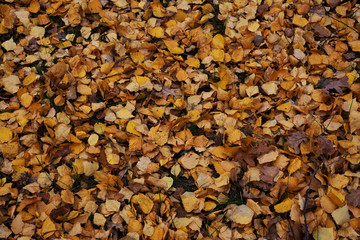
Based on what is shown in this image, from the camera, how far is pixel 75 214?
6.20 ft

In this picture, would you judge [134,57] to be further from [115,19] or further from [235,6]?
[235,6]

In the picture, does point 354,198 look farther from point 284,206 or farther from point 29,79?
point 29,79

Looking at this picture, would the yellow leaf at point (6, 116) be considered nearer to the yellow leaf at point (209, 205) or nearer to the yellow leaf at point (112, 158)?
the yellow leaf at point (112, 158)

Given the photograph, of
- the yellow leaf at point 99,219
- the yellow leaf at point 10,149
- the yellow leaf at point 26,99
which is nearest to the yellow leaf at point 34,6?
the yellow leaf at point 26,99

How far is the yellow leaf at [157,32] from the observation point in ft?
8.82

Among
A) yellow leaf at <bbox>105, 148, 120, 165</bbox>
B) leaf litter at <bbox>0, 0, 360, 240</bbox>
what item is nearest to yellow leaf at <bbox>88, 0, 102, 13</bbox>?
leaf litter at <bbox>0, 0, 360, 240</bbox>

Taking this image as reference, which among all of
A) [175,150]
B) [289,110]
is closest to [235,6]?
[289,110]

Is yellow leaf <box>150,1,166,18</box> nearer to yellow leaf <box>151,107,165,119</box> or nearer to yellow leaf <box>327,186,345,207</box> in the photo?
yellow leaf <box>151,107,165,119</box>

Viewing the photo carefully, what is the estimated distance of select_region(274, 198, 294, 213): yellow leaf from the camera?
183 centimetres

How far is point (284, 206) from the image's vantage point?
1.84 meters

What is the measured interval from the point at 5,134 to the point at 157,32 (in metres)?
1.37

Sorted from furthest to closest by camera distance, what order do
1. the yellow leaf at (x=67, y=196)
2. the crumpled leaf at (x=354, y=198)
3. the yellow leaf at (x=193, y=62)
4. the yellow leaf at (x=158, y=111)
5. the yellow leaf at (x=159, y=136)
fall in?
the yellow leaf at (x=193, y=62), the yellow leaf at (x=158, y=111), the yellow leaf at (x=159, y=136), the yellow leaf at (x=67, y=196), the crumpled leaf at (x=354, y=198)

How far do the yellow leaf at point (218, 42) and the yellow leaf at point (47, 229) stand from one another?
1.72m

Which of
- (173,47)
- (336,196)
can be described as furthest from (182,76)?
(336,196)
